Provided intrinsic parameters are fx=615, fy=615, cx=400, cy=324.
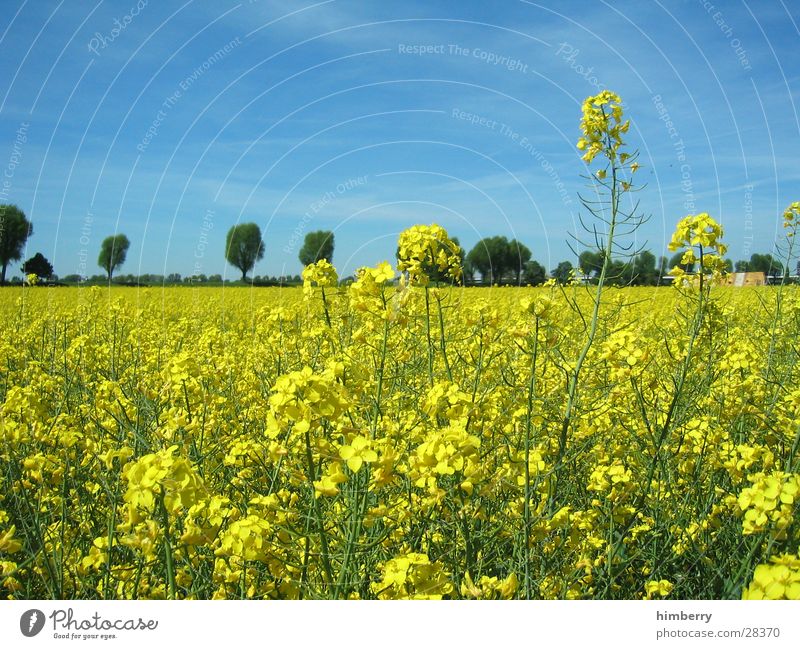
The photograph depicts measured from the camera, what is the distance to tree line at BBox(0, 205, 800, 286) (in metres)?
3.03

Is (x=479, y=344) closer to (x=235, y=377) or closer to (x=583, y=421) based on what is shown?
(x=583, y=421)

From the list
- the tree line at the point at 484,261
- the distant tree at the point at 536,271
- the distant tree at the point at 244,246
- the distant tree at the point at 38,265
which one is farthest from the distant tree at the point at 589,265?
the distant tree at the point at 244,246

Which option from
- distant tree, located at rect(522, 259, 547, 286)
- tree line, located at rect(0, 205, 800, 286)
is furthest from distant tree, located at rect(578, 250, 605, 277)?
distant tree, located at rect(522, 259, 547, 286)

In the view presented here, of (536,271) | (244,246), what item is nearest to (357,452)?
(536,271)

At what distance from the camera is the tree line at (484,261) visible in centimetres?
303

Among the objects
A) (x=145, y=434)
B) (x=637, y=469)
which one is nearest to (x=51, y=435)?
(x=145, y=434)

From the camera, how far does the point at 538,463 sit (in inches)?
91.2

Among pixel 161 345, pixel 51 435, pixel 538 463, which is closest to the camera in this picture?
pixel 538 463

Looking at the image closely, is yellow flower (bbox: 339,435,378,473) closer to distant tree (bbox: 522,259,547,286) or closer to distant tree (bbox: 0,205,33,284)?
distant tree (bbox: 522,259,547,286)

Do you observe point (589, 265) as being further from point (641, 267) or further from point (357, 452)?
point (357, 452)

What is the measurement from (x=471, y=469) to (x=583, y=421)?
143 cm

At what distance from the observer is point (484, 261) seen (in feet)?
→ 31.9

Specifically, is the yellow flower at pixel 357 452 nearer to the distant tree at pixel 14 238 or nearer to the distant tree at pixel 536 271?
the distant tree at pixel 536 271
